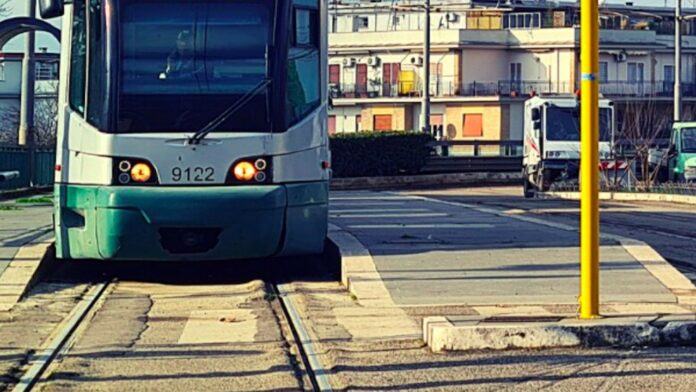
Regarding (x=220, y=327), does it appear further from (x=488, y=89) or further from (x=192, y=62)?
(x=488, y=89)

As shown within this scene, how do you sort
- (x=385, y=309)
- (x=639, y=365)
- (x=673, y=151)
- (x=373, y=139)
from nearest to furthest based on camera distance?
(x=639, y=365)
(x=385, y=309)
(x=673, y=151)
(x=373, y=139)

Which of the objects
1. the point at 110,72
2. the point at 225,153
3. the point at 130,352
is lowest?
the point at 130,352

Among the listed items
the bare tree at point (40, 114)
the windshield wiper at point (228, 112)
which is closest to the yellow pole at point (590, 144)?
the windshield wiper at point (228, 112)

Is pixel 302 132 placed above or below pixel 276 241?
above

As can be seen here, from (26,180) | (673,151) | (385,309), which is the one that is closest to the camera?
(385,309)

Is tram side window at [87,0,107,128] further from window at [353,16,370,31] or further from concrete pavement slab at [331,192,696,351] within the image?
window at [353,16,370,31]

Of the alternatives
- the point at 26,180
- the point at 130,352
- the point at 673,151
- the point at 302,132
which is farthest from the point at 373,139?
the point at 130,352

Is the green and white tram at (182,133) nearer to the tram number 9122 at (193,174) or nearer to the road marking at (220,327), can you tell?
the tram number 9122 at (193,174)

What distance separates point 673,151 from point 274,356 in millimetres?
32159

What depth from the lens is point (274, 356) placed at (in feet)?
29.1

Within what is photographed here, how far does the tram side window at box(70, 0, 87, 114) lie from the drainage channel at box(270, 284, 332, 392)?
2888 mm

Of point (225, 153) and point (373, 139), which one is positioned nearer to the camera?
point (225, 153)

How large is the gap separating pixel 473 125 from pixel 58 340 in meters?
57.8

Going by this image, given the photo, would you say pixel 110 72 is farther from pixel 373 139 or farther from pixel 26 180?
pixel 373 139
